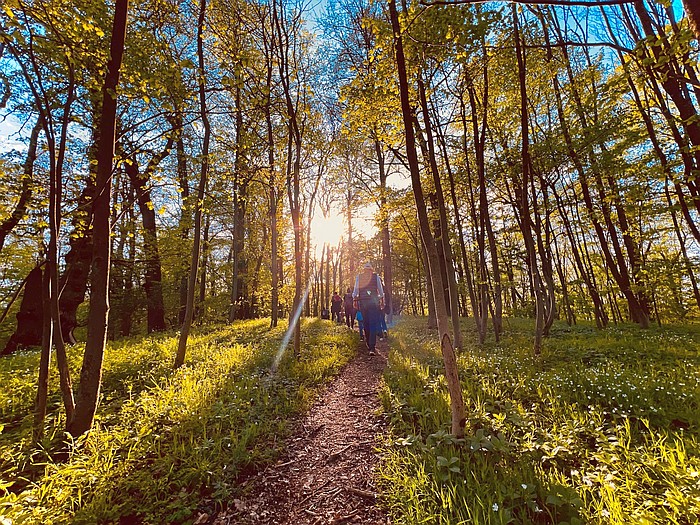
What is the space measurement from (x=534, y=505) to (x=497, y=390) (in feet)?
8.36

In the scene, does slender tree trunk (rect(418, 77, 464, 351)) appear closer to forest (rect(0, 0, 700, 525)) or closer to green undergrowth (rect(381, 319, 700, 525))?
forest (rect(0, 0, 700, 525))

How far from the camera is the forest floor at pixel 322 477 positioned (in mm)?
2541

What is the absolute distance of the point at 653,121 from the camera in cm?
852

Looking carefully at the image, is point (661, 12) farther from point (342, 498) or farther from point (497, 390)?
point (342, 498)

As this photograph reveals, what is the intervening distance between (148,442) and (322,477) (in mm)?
1888

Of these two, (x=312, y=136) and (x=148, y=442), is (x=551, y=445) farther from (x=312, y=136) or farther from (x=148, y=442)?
(x=312, y=136)

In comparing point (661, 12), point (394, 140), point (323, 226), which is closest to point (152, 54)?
point (394, 140)

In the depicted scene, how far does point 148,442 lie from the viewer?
319 cm

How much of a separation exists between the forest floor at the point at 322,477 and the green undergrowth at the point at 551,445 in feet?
0.87

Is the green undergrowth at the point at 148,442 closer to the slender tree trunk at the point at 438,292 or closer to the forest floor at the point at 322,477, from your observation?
the forest floor at the point at 322,477

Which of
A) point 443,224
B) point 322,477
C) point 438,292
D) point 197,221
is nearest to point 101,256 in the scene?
point 197,221

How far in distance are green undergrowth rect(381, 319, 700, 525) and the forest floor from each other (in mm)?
267

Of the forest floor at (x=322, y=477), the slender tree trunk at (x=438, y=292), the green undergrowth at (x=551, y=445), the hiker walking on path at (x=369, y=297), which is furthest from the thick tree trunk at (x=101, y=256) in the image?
the hiker walking on path at (x=369, y=297)

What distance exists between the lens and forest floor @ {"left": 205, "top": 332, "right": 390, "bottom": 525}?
2.54 metres
